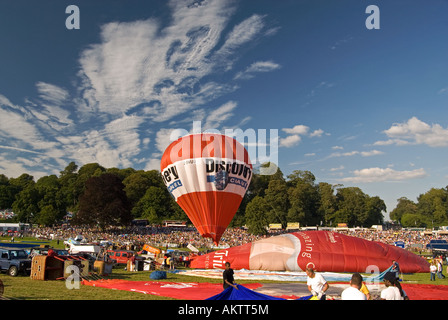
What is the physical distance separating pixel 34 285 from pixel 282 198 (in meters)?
77.0

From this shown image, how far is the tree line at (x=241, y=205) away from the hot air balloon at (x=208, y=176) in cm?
4015

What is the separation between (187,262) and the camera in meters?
27.3

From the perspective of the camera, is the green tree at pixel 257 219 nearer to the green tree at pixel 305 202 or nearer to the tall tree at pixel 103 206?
the green tree at pixel 305 202

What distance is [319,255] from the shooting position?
22016 millimetres

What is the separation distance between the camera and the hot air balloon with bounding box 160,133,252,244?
25.3 m

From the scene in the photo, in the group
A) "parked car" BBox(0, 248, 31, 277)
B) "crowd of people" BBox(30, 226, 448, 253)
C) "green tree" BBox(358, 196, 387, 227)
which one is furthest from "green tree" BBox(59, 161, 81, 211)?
"parked car" BBox(0, 248, 31, 277)

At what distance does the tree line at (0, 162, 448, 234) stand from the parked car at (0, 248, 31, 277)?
49.6 m

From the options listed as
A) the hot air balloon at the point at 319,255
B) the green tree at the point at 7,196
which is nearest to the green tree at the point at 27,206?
the green tree at the point at 7,196

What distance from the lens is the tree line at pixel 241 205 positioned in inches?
2758

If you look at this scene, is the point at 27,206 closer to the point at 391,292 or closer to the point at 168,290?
the point at 168,290

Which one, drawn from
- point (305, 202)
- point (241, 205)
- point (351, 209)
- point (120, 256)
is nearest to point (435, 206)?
point (351, 209)

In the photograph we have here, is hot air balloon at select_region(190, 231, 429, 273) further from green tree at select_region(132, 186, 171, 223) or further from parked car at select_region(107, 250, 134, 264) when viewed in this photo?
green tree at select_region(132, 186, 171, 223)

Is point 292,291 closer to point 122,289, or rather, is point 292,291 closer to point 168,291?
point 168,291

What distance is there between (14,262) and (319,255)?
16834 millimetres
